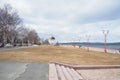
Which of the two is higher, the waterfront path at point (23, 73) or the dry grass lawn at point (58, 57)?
the dry grass lawn at point (58, 57)

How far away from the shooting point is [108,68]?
21875 millimetres

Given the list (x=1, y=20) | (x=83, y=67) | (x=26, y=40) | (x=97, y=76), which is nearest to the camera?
(x=97, y=76)

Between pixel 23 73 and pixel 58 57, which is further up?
pixel 58 57

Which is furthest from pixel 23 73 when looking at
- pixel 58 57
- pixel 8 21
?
pixel 8 21

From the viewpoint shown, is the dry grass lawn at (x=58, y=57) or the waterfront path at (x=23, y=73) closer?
the waterfront path at (x=23, y=73)

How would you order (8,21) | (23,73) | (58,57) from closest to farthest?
(23,73), (58,57), (8,21)

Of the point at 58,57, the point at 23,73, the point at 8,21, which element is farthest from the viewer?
the point at 8,21

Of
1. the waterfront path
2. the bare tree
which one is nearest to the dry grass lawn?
the waterfront path

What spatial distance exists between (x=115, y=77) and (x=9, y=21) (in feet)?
216

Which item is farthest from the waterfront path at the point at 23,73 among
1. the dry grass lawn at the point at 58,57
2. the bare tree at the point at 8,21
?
the bare tree at the point at 8,21

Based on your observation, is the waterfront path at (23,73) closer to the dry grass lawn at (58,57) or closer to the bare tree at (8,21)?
the dry grass lawn at (58,57)

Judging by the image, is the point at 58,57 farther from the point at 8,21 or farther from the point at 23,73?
the point at 8,21

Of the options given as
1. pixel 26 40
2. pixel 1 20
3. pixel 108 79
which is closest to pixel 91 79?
pixel 108 79

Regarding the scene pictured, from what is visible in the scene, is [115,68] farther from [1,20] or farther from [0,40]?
[0,40]
